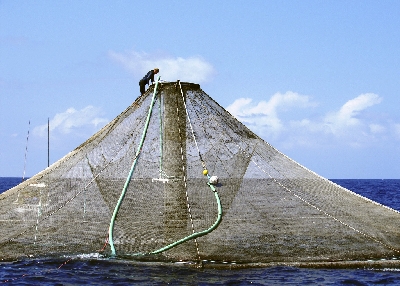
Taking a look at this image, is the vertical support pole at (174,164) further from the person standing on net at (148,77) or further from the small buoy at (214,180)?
the person standing on net at (148,77)

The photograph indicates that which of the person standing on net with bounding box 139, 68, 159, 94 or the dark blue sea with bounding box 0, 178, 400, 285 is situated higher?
the person standing on net with bounding box 139, 68, 159, 94

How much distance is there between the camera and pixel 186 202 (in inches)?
466

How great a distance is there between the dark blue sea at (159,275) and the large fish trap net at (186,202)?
0.31 meters

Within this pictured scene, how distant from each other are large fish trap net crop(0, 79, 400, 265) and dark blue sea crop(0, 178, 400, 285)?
1.02ft

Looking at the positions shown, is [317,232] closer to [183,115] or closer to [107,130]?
[183,115]

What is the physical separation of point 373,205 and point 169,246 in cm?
494

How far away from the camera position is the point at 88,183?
41.2 ft

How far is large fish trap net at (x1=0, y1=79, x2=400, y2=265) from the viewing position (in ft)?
37.3

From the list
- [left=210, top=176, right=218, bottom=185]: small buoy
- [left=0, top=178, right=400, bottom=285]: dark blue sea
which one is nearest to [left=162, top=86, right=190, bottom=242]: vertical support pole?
[left=210, top=176, right=218, bottom=185]: small buoy

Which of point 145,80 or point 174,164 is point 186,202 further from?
point 145,80

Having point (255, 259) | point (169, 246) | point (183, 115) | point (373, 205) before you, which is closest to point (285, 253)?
point (255, 259)

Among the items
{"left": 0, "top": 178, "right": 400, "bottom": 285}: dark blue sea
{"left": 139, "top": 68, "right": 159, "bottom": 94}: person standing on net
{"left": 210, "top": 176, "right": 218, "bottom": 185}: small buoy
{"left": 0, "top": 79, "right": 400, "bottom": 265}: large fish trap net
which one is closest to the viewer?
{"left": 0, "top": 178, "right": 400, "bottom": 285}: dark blue sea

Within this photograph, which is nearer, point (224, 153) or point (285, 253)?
point (285, 253)

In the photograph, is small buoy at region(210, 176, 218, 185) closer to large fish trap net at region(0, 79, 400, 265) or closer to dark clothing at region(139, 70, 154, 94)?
large fish trap net at region(0, 79, 400, 265)
